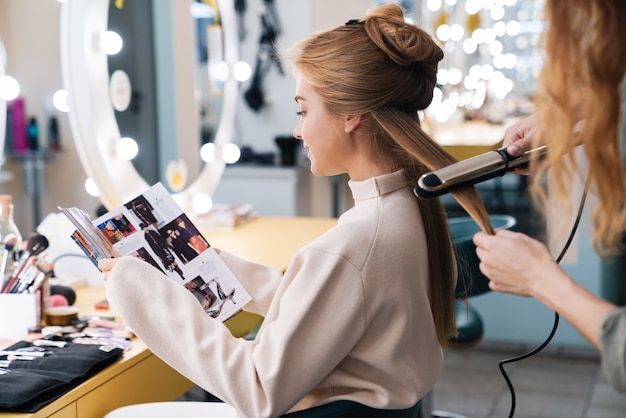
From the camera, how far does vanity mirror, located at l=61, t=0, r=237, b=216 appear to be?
194cm

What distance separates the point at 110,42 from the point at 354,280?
3.79 feet

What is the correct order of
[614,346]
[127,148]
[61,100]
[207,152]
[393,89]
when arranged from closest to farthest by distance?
1. [614,346]
2. [393,89]
3. [61,100]
4. [127,148]
5. [207,152]

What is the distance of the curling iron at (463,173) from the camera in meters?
1.10

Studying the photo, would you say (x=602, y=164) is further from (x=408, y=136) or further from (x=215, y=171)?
(x=215, y=171)

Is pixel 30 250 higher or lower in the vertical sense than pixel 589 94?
lower

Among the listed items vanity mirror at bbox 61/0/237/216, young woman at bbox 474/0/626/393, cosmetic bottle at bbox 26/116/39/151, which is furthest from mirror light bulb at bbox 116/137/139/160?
cosmetic bottle at bbox 26/116/39/151

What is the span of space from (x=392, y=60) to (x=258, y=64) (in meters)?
2.70

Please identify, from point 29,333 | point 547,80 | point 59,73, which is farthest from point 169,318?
point 59,73

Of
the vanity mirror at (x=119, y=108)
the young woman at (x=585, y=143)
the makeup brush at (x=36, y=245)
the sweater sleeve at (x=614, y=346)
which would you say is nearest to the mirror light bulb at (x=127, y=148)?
the vanity mirror at (x=119, y=108)

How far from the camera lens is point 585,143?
3.13 feet

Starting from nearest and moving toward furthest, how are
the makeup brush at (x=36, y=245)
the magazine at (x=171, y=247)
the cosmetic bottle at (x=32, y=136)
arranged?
the magazine at (x=171, y=247)
the makeup brush at (x=36, y=245)
the cosmetic bottle at (x=32, y=136)

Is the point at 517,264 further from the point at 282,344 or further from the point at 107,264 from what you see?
the point at 107,264

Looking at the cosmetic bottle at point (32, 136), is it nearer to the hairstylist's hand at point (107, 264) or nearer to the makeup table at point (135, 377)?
the makeup table at point (135, 377)

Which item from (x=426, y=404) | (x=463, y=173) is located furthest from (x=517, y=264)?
(x=426, y=404)
